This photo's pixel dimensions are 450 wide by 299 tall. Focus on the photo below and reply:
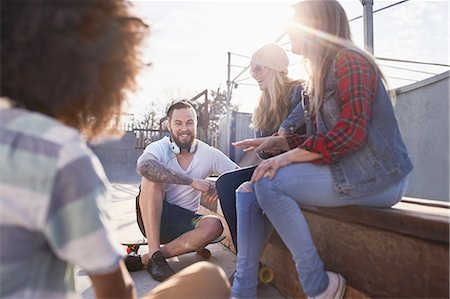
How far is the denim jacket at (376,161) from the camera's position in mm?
1352

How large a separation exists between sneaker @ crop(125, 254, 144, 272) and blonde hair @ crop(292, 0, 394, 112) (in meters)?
1.52

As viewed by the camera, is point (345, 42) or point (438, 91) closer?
point (345, 42)

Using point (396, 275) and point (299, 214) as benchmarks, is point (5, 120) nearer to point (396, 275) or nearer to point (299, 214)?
point (299, 214)

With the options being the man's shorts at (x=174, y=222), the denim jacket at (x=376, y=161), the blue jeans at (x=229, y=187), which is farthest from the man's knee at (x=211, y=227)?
the denim jacket at (x=376, y=161)

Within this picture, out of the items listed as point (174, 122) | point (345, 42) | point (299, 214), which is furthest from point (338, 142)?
point (174, 122)

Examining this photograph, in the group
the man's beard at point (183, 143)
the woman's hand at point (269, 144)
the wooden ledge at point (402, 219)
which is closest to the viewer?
the wooden ledge at point (402, 219)

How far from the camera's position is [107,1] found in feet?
2.33

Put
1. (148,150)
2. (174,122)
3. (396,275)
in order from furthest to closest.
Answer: (174,122), (148,150), (396,275)

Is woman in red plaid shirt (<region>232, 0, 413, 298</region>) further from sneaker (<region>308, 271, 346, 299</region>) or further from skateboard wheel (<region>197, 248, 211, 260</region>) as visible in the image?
skateboard wheel (<region>197, 248, 211, 260</region>)

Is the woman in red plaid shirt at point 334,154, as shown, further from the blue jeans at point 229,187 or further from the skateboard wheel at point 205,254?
the skateboard wheel at point 205,254

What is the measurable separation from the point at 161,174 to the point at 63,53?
5.99 feet

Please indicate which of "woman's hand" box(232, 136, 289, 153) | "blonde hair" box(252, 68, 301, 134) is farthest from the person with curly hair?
"blonde hair" box(252, 68, 301, 134)

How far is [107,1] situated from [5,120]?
29 cm

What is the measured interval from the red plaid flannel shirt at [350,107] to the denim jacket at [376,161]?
0.04m
